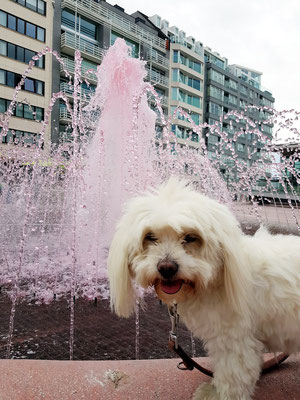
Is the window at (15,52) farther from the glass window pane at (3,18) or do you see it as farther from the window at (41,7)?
the window at (41,7)

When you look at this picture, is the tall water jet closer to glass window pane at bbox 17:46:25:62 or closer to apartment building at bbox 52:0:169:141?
apartment building at bbox 52:0:169:141

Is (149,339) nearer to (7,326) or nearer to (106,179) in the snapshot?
(7,326)

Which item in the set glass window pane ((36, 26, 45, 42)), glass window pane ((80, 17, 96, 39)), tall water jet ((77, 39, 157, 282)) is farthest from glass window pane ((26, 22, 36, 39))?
tall water jet ((77, 39, 157, 282))

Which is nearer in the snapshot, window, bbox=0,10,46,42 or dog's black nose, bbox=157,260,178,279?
dog's black nose, bbox=157,260,178,279

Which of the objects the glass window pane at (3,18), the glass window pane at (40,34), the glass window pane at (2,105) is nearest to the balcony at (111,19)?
the glass window pane at (40,34)

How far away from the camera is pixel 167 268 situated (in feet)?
5.10

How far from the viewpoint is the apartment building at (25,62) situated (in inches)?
1219

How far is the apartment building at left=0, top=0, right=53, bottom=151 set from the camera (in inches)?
1219

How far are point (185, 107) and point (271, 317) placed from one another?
52394 mm

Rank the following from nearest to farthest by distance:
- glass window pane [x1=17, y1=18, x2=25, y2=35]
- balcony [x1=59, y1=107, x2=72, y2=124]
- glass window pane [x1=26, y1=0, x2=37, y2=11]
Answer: glass window pane [x1=17, y1=18, x2=25, y2=35]
glass window pane [x1=26, y1=0, x2=37, y2=11]
balcony [x1=59, y1=107, x2=72, y2=124]

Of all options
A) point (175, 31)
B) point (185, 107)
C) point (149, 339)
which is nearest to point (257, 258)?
point (149, 339)

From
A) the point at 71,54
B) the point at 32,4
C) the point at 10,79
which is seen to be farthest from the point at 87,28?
the point at 10,79

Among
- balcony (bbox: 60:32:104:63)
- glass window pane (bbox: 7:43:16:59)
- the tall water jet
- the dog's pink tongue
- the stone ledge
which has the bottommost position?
the stone ledge

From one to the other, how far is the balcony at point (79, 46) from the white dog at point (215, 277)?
3797cm
